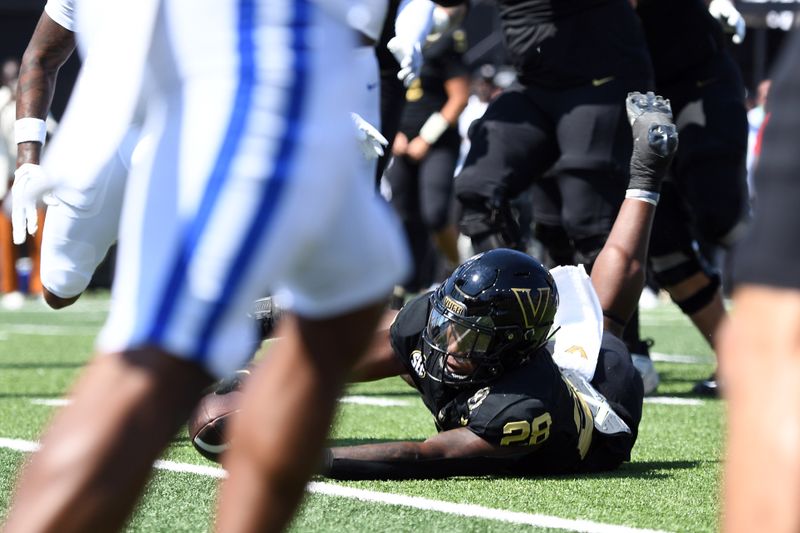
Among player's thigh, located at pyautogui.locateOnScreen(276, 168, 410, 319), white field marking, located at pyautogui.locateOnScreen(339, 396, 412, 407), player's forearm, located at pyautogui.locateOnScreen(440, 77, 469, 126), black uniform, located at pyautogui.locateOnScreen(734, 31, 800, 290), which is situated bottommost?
player's forearm, located at pyautogui.locateOnScreen(440, 77, 469, 126)

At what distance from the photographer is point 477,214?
4.99 metres

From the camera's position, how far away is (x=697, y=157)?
5180 mm

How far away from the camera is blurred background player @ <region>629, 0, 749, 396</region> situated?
517 centimetres

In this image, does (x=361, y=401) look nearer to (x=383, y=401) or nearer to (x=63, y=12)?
(x=383, y=401)

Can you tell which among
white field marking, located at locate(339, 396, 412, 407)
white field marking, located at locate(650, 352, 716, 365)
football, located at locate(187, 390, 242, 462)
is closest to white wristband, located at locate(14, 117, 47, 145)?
football, located at locate(187, 390, 242, 462)

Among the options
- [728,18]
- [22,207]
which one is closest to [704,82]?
[728,18]

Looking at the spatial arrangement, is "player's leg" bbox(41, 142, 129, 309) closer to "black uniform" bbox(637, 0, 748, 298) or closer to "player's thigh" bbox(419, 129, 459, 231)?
"black uniform" bbox(637, 0, 748, 298)

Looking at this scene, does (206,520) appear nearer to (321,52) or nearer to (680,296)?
(321,52)

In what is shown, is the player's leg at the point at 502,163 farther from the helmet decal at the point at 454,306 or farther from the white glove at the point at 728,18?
the helmet decal at the point at 454,306

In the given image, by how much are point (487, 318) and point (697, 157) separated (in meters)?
2.15

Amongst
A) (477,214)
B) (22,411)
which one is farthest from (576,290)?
(22,411)

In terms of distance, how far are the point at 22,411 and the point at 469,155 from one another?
1.86 meters

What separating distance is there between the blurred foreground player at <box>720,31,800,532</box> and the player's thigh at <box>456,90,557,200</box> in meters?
3.22

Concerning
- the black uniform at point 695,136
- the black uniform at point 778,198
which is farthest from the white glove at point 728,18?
the black uniform at point 778,198
